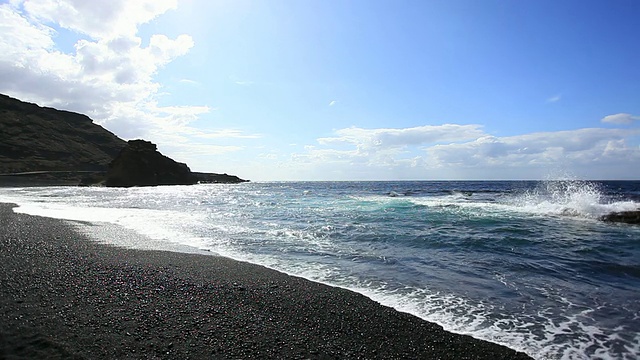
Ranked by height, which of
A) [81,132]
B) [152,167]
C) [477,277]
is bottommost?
[477,277]

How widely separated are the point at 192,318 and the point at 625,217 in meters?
24.4

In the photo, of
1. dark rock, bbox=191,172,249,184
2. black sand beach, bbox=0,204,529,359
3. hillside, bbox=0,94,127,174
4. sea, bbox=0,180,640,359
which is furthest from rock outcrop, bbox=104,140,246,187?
black sand beach, bbox=0,204,529,359

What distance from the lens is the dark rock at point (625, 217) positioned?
61.1 ft

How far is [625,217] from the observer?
62.6ft

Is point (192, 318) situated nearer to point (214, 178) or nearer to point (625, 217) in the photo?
point (625, 217)

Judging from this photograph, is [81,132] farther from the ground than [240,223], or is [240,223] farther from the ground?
[81,132]

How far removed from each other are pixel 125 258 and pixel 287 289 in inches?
197

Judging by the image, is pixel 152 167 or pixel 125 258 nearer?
pixel 125 258

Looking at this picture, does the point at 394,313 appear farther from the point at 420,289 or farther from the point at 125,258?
the point at 125,258

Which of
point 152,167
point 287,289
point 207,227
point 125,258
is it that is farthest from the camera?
point 152,167

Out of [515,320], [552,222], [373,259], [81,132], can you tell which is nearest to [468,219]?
[552,222]

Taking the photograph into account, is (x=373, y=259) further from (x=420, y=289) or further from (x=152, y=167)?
(x=152, y=167)

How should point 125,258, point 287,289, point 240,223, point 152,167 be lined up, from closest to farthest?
point 287,289 < point 125,258 < point 240,223 < point 152,167

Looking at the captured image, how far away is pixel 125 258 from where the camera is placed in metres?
8.88
